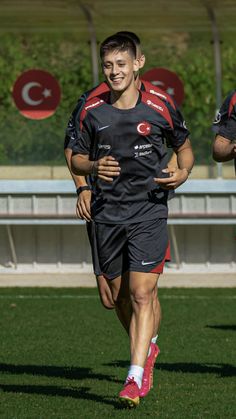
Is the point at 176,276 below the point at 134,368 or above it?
below

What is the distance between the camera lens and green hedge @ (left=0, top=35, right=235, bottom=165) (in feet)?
62.2

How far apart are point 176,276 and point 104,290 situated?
9268 millimetres

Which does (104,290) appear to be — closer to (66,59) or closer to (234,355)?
(234,355)

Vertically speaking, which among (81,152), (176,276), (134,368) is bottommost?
(176,276)

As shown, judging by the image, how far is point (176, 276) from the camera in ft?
59.5

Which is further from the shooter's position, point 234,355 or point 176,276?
point 176,276

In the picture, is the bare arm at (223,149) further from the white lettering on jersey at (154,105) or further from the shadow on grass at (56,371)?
the shadow on grass at (56,371)

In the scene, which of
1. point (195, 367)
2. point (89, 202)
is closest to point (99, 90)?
point (89, 202)

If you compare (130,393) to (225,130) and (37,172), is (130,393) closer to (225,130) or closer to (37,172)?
(225,130)

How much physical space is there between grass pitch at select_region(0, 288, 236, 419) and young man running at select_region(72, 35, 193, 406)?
21.2 inches

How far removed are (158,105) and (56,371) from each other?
8.43 ft

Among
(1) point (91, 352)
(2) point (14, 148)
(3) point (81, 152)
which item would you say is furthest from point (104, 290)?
(2) point (14, 148)

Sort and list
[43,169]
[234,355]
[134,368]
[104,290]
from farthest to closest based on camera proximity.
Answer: [43,169] → [234,355] → [104,290] → [134,368]

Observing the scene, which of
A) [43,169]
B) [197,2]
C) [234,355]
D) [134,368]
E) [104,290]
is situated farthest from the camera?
[43,169]
